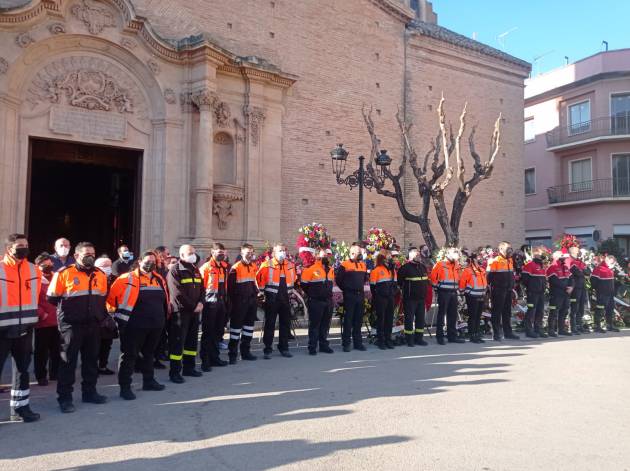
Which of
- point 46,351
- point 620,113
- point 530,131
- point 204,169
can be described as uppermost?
point 530,131

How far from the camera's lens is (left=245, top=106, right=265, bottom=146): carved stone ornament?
54.4ft

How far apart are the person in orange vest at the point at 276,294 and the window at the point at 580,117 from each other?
82.6 feet

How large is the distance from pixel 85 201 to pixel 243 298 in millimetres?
Result: 14608

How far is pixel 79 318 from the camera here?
620 centimetres

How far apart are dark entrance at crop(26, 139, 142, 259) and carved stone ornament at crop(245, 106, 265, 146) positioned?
11.3 ft

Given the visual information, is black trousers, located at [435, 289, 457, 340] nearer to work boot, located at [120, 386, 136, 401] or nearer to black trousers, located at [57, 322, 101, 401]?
work boot, located at [120, 386, 136, 401]

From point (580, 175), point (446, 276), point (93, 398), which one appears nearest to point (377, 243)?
point (446, 276)

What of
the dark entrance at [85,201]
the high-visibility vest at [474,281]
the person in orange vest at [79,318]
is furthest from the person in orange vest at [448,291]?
the dark entrance at [85,201]

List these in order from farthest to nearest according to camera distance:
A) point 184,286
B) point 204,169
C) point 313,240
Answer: point 204,169
point 313,240
point 184,286

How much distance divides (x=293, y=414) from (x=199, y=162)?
1069cm

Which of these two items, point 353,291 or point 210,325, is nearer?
point 210,325

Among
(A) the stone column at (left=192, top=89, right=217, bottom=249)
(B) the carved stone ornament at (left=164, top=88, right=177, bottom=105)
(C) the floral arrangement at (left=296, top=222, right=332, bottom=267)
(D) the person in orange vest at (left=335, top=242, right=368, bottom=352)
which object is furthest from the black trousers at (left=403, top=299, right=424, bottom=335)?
(B) the carved stone ornament at (left=164, top=88, right=177, bottom=105)

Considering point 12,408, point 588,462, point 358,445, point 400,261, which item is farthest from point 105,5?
point 588,462

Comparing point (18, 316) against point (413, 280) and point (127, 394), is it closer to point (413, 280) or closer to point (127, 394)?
point (127, 394)
